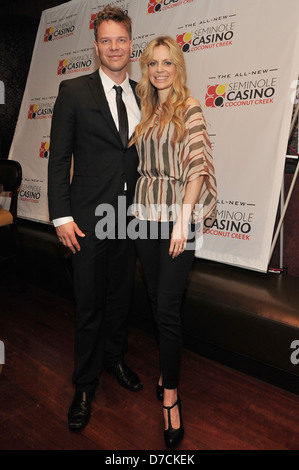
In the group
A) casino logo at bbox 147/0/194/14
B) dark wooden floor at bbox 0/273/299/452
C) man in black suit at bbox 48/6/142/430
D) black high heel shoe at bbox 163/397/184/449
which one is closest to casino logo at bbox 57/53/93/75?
casino logo at bbox 147/0/194/14

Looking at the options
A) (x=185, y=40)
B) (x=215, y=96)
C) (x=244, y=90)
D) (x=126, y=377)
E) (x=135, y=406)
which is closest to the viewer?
(x=135, y=406)

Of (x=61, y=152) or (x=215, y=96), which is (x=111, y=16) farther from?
(x=215, y=96)

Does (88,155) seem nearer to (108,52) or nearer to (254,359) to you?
(108,52)

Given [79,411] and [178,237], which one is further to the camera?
[79,411]

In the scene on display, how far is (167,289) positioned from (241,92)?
1388mm

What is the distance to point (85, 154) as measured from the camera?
1.65 m

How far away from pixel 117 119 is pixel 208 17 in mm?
1333

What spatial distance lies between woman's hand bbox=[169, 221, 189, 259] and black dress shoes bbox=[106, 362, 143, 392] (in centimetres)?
83

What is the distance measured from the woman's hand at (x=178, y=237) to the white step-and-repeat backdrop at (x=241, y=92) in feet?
2.80

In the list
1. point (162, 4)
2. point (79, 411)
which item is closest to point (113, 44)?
point (162, 4)

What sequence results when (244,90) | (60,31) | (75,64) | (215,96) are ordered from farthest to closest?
(60,31) → (75,64) → (215,96) → (244,90)

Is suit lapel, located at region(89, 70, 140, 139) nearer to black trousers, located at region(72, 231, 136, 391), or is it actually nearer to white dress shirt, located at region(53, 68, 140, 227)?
white dress shirt, located at region(53, 68, 140, 227)

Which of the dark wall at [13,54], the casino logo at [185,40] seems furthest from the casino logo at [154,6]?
the dark wall at [13,54]

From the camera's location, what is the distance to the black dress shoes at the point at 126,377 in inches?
77.9
